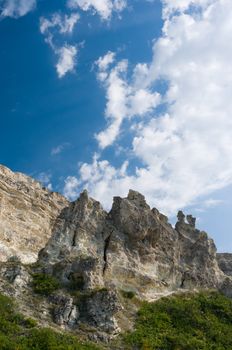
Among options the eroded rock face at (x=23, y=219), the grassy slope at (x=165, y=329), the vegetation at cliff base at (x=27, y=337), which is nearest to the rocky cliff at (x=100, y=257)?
the eroded rock face at (x=23, y=219)

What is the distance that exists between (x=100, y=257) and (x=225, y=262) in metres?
35.1

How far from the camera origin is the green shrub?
4594 cm

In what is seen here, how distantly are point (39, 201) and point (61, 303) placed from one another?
4899 centimetres

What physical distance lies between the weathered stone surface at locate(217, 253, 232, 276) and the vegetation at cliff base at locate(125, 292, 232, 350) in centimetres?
2507

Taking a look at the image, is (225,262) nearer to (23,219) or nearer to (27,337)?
(23,219)

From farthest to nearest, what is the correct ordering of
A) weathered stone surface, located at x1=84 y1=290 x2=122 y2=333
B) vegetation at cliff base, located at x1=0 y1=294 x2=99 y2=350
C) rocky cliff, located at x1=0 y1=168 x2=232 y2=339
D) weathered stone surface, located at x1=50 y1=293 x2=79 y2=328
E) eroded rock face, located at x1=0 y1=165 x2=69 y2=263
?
eroded rock face, located at x1=0 y1=165 x2=69 y2=263 → rocky cliff, located at x1=0 y1=168 x2=232 y2=339 → weathered stone surface, located at x1=84 y1=290 x2=122 y2=333 → weathered stone surface, located at x1=50 y1=293 x2=79 y2=328 → vegetation at cliff base, located at x1=0 y1=294 x2=99 y2=350

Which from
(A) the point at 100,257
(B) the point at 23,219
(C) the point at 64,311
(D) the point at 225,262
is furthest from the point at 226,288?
(B) the point at 23,219

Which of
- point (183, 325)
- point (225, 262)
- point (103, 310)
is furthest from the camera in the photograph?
point (225, 262)

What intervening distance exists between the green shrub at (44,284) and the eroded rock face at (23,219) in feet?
63.1

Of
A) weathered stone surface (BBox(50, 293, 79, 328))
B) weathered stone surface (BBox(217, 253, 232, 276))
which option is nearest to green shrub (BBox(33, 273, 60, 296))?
weathered stone surface (BBox(50, 293, 79, 328))

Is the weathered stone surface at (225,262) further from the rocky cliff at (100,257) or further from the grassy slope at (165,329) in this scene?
the grassy slope at (165,329)

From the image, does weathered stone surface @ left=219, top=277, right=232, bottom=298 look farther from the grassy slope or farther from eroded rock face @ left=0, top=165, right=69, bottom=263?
Answer: eroded rock face @ left=0, top=165, right=69, bottom=263

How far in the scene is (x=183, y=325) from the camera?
4969cm

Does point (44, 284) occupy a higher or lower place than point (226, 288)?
lower
